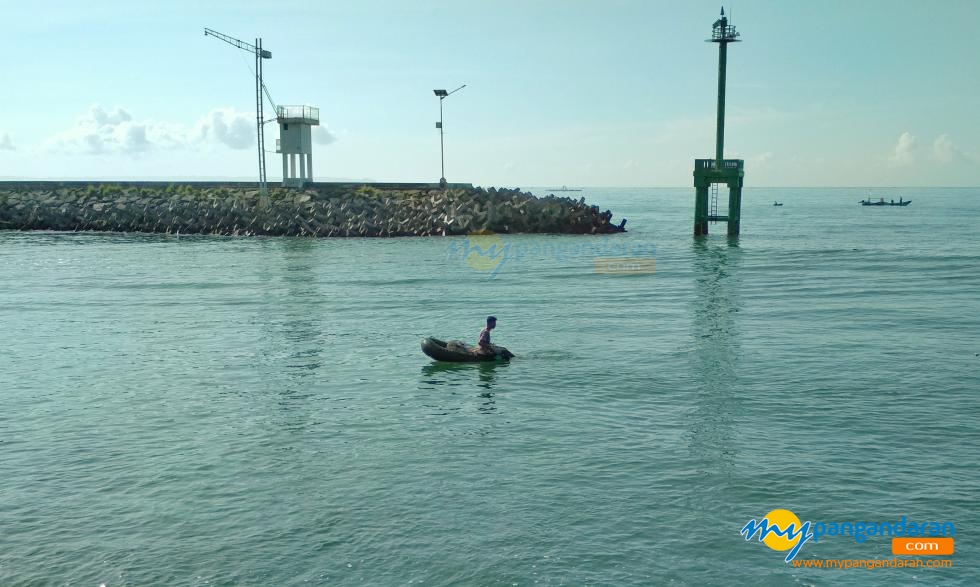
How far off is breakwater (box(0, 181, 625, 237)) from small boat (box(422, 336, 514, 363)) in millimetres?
50168

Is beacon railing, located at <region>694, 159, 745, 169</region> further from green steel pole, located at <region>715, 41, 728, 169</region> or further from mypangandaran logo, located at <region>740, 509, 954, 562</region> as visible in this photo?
mypangandaran logo, located at <region>740, 509, 954, 562</region>

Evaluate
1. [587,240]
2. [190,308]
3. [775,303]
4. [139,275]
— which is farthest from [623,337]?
[587,240]

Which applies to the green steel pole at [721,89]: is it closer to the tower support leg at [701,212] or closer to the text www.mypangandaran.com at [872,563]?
the tower support leg at [701,212]

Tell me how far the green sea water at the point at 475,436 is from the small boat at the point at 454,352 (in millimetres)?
378

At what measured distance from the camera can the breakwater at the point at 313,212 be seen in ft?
261

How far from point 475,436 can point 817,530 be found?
845 centimetres

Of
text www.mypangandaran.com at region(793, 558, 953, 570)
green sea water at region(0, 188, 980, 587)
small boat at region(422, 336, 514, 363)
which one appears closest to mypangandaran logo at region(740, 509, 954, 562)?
green sea water at region(0, 188, 980, 587)

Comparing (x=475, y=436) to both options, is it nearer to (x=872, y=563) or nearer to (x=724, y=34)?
(x=872, y=563)

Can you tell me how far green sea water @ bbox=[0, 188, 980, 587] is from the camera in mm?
14562

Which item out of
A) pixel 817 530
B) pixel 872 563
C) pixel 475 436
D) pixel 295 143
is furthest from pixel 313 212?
pixel 872 563

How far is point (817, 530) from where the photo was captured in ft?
50.5

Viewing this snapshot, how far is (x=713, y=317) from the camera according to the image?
37.8 meters

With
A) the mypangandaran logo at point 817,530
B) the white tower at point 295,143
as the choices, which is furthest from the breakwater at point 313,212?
the mypangandaran logo at point 817,530

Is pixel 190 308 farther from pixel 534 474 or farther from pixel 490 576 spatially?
pixel 490 576
